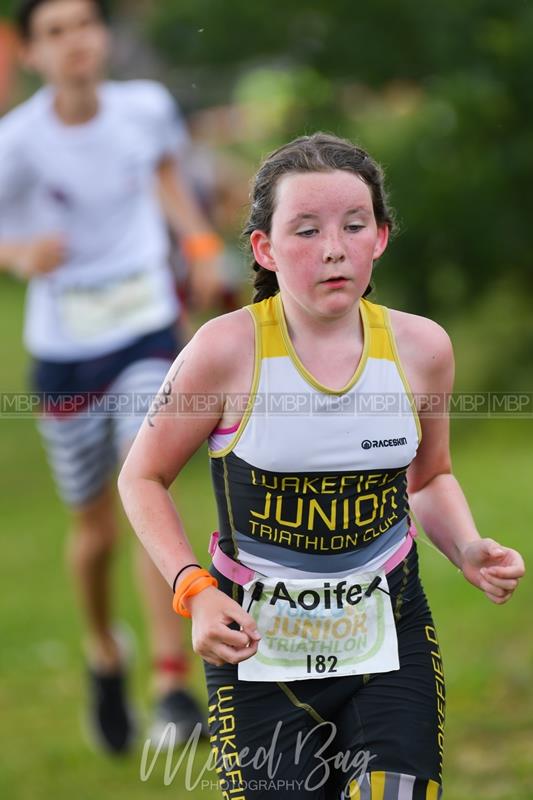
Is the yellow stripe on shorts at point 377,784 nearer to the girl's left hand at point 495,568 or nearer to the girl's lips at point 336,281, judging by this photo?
the girl's left hand at point 495,568

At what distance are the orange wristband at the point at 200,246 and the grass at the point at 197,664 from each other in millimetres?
1955

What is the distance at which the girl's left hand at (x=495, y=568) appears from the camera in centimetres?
282

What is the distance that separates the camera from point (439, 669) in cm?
307

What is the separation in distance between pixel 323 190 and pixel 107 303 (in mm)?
3157

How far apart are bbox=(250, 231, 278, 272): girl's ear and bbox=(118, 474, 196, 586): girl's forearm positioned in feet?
1.62

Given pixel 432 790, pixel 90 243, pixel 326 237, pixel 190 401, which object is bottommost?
pixel 432 790

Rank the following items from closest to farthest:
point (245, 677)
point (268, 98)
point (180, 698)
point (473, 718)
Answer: point (245, 677)
point (180, 698)
point (473, 718)
point (268, 98)

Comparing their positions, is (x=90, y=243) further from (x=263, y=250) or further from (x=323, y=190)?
(x=323, y=190)

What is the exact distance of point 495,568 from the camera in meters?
2.84

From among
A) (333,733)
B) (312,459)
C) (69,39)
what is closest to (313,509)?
(312,459)

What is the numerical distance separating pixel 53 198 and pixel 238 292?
457cm

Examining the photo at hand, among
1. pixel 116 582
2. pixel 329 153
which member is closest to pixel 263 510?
pixel 329 153

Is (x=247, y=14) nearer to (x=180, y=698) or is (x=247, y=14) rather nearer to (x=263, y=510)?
(x=180, y=698)

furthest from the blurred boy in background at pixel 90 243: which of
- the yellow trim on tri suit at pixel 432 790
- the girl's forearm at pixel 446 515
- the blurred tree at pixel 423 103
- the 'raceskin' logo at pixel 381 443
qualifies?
the blurred tree at pixel 423 103
